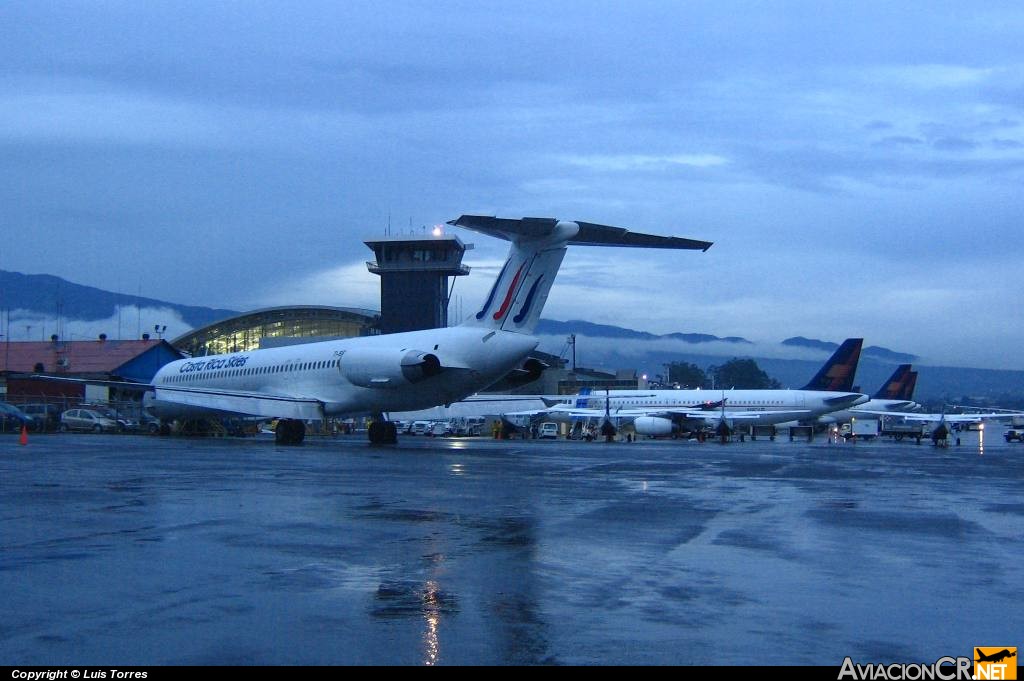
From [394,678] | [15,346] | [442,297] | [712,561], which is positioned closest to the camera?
[394,678]

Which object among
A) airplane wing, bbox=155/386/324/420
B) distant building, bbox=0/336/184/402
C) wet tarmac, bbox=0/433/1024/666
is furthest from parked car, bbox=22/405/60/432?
wet tarmac, bbox=0/433/1024/666

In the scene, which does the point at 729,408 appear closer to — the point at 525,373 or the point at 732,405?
the point at 732,405

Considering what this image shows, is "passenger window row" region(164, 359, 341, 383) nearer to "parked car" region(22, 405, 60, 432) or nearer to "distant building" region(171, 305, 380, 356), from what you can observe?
"parked car" region(22, 405, 60, 432)

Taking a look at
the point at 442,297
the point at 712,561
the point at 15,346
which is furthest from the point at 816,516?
the point at 442,297

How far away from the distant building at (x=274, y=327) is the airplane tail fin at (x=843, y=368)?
60885 mm

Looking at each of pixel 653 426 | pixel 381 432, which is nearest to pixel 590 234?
pixel 381 432

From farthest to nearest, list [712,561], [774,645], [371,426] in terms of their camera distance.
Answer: [371,426], [712,561], [774,645]

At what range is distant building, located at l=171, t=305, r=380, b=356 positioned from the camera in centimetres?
11781

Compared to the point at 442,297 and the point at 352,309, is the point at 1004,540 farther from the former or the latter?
the point at 352,309

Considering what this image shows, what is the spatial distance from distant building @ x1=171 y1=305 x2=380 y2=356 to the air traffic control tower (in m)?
6.23

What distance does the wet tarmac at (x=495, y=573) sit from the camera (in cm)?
A: 646

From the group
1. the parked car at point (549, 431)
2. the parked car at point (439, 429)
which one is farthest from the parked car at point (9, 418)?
the parked car at point (549, 431)

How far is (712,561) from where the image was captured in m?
10.0

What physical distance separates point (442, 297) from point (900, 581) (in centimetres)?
10339
